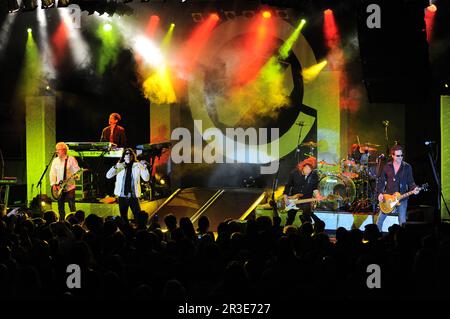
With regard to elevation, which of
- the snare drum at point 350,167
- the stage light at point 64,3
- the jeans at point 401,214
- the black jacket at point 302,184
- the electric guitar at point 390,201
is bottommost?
the jeans at point 401,214

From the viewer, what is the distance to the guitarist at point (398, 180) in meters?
9.97

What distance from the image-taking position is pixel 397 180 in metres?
10.0

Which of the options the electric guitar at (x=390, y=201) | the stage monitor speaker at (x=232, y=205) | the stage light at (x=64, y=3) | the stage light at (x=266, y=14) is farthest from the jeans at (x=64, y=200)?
the stage light at (x=266, y=14)

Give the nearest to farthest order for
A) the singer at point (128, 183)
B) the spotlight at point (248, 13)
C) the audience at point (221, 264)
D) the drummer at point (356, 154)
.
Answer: the audience at point (221, 264), the singer at point (128, 183), the drummer at point (356, 154), the spotlight at point (248, 13)

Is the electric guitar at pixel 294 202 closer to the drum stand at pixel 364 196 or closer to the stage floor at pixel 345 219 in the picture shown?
the stage floor at pixel 345 219

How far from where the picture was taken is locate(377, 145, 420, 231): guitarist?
9.97 meters

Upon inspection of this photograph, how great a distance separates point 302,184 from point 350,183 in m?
1.52

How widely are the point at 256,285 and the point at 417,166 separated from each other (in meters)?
9.79

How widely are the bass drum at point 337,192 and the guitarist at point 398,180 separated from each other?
163 cm

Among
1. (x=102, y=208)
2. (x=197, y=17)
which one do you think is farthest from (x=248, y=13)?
(x=102, y=208)

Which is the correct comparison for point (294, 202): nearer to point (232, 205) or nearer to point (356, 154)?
point (232, 205)

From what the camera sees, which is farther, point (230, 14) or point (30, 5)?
point (230, 14)

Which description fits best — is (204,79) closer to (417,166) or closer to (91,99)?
(91,99)
